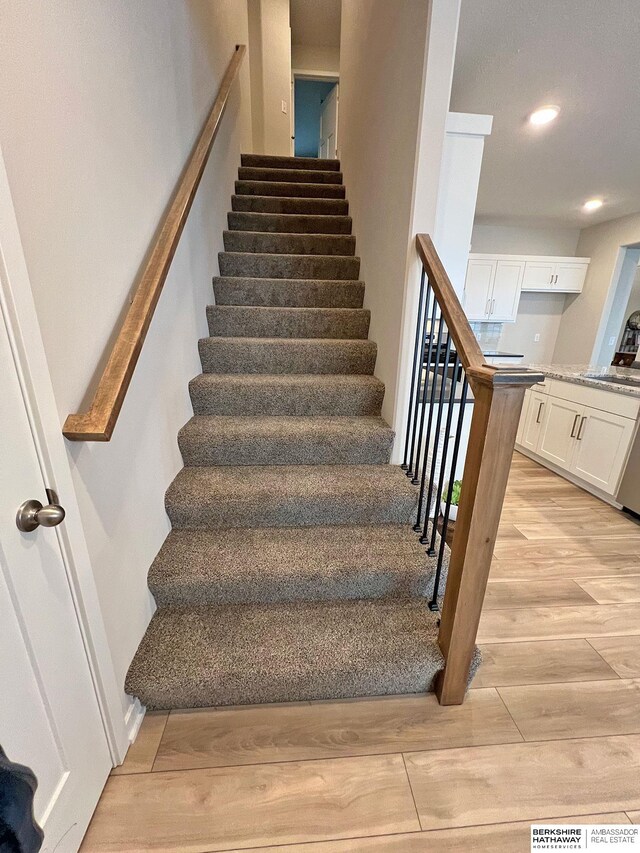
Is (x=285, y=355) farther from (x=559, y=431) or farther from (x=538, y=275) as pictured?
(x=538, y=275)

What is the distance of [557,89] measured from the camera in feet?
7.52

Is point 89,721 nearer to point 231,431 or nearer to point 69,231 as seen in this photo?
point 231,431

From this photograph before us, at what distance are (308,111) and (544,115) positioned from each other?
6151 mm

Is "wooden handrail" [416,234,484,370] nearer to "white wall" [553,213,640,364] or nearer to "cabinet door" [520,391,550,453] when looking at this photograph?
"cabinet door" [520,391,550,453]

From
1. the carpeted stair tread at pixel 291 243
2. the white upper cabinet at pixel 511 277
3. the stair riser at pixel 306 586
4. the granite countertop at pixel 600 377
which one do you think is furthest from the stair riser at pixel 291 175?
the stair riser at pixel 306 586

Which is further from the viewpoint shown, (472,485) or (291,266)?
(291,266)

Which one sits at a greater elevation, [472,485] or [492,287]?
[492,287]

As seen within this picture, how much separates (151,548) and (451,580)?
108cm

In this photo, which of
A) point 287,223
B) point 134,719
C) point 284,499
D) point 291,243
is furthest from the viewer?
point 287,223

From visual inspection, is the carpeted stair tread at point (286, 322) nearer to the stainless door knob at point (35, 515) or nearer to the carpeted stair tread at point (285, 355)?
the carpeted stair tread at point (285, 355)

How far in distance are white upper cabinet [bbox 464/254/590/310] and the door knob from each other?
5.00m

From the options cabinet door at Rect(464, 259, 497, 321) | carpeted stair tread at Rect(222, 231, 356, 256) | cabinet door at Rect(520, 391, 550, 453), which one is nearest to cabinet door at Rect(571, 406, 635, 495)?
cabinet door at Rect(520, 391, 550, 453)

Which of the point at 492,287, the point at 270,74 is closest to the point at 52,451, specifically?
the point at 492,287

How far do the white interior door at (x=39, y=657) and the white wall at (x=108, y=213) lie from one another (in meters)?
0.12
